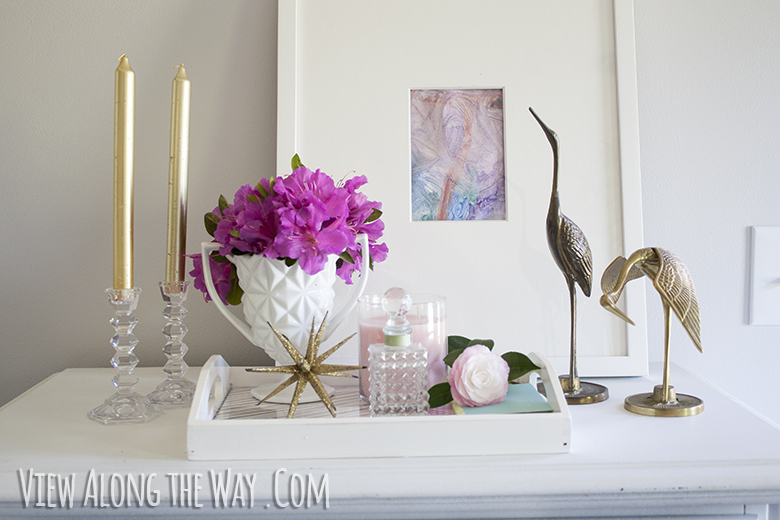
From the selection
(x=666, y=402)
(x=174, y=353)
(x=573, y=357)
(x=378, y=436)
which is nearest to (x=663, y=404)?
(x=666, y=402)

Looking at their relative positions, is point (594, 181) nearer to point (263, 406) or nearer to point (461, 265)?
point (461, 265)

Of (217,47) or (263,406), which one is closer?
(263,406)

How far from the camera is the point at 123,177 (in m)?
0.62

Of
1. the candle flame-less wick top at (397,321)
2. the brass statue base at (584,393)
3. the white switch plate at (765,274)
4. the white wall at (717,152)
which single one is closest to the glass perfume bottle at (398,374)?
the candle flame-less wick top at (397,321)

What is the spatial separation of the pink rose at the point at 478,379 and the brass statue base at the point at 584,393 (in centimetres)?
14

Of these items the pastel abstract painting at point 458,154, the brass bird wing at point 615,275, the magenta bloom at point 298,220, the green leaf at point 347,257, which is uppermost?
the pastel abstract painting at point 458,154

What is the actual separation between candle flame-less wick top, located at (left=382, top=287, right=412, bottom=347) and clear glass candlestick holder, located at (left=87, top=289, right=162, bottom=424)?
30 centimetres

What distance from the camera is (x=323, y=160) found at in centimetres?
82

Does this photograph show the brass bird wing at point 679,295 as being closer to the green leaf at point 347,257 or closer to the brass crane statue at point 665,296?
the brass crane statue at point 665,296

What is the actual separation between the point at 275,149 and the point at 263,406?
0.45 m

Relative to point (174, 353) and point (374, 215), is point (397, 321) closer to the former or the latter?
point (374, 215)

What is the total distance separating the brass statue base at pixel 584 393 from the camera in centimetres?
67

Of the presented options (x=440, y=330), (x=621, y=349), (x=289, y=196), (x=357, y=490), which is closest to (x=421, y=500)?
(x=357, y=490)

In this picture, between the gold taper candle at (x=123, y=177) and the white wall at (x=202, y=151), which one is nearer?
the gold taper candle at (x=123, y=177)
